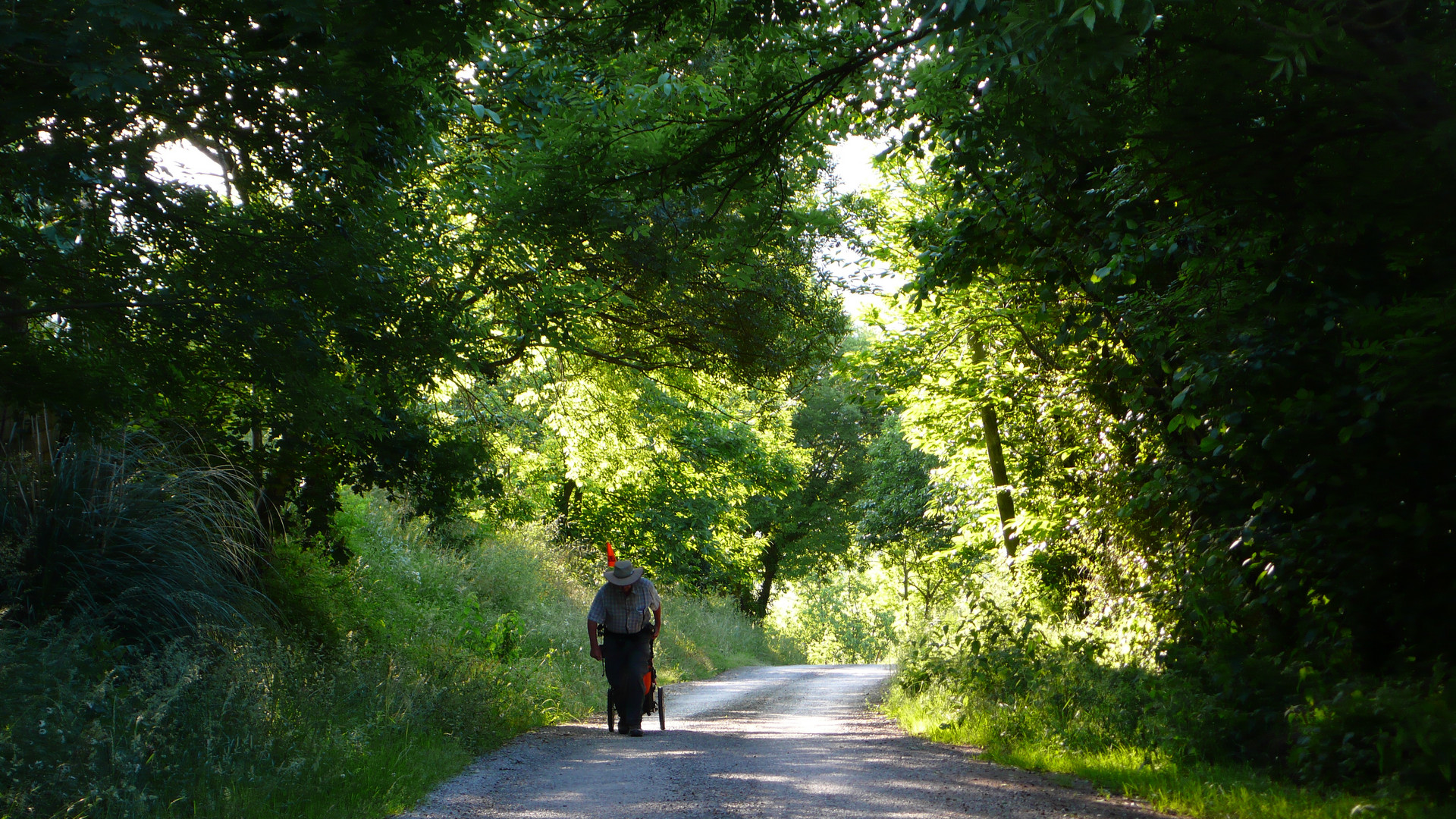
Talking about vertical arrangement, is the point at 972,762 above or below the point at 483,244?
below

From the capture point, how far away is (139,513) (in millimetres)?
7652

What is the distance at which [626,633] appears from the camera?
11094 mm

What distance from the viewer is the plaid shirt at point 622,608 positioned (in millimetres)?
11117

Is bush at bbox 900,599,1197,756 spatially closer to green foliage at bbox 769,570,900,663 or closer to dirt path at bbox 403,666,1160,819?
dirt path at bbox 403,666,1160,819

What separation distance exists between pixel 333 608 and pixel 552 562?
11363 millimetres

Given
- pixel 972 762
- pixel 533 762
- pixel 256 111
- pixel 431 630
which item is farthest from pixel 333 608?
pixel 972 762

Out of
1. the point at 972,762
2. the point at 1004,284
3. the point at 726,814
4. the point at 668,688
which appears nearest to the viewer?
the point at 726,814

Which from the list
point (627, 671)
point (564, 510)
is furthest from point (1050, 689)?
point (564, 510)

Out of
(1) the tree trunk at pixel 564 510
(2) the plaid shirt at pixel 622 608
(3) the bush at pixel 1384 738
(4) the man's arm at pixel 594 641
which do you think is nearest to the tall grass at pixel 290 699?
(4) the man's arm at pixel 594 641

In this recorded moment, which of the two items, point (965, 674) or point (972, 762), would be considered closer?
point (972, 762)

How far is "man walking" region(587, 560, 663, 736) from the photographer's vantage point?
1093 centimetres

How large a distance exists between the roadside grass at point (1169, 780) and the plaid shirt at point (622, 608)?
11.6ft

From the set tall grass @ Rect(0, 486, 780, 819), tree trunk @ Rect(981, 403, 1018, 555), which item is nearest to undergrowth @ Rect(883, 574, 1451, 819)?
tree trunk @ Rect(981, 403, 1018, 555)

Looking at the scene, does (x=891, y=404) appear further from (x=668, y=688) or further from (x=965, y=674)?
(x=668, y=688)
